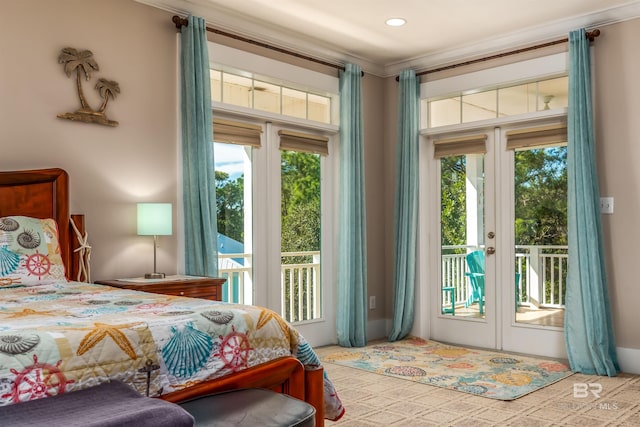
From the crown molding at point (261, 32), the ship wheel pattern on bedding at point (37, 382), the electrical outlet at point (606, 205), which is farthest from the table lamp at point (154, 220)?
the electrical outlet at point (606, 205)

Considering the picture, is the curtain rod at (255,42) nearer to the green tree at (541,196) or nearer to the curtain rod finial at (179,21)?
the curtain rod finial at (179,21)

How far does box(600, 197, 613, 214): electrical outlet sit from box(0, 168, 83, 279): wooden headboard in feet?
11.7

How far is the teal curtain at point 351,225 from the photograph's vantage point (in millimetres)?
5082

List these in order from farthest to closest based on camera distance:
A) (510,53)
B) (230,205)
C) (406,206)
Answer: (406,206) < (510,53) < (230,205)

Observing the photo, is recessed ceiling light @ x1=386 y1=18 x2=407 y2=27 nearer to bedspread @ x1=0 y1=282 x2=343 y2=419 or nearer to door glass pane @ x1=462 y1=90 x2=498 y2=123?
door glass pane @ x1=462 y1=90 x2=498 y2=123

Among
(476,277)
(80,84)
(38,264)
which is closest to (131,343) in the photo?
(38,264)

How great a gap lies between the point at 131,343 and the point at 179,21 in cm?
288

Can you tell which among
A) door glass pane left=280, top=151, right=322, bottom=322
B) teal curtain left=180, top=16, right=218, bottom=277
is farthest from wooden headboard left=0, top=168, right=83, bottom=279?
door glass pane left=280, top=151, right=322, bottom=322

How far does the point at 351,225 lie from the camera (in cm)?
511

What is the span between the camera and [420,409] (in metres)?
3.30

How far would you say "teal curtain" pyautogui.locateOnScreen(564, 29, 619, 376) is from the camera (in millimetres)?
4141

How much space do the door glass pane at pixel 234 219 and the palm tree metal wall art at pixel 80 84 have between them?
0.92 m

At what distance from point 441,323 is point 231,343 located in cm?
373

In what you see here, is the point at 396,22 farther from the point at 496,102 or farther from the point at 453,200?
the point at 453,200
